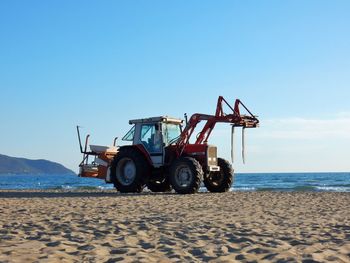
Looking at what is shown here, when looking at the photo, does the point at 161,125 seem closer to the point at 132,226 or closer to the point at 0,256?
the point at 132,226

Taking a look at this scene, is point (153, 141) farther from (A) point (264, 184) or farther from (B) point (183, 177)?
(A) point (264, 184)

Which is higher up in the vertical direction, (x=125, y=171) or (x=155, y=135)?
(x=155, y=135)

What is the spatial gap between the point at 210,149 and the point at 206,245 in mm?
11007

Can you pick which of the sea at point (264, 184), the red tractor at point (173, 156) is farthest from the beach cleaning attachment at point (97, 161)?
the sea at point (264, 184)

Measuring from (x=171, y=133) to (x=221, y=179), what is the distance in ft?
8.37

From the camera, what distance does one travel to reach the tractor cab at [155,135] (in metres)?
17.1

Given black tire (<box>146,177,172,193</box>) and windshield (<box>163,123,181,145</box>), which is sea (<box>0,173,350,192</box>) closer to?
black tire (<box>146,177,172,193</box>)

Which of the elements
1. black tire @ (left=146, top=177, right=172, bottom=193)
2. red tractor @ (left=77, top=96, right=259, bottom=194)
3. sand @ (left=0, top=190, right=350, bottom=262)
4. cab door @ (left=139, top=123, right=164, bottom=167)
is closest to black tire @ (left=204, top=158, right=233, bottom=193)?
red tractor @ (left=77, top=96, right=259, bottom=194)

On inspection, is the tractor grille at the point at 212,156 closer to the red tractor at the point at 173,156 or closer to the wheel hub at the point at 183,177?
the red tractor at the point at 173,156

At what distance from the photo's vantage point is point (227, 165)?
17734 millimetres

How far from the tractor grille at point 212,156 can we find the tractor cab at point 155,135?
4.28 feet

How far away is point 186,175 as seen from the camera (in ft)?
53.5

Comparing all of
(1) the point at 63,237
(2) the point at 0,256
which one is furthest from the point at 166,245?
(2) the point at 0,256

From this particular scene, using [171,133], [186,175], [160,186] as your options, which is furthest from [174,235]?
[160,186]
